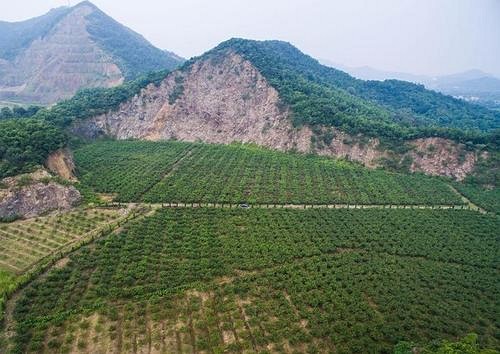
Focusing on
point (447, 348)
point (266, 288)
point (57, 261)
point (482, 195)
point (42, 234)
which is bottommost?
point (57, 261)

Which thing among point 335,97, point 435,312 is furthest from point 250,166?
point 435,312

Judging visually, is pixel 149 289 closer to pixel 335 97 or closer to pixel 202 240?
pixel 202 240

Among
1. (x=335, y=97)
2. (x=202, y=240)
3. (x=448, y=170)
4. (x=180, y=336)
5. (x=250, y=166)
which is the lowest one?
(x=180, y=336)

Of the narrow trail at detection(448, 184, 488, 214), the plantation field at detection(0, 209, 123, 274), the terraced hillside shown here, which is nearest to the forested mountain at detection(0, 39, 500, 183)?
the narrow trail at detection(448, 184, 488, 214)

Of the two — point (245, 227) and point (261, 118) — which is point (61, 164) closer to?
point (245, 227)

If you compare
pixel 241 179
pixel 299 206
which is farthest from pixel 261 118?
pixel 299 206

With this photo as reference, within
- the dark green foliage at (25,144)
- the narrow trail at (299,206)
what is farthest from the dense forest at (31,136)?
the narrow trail at (299,206)
